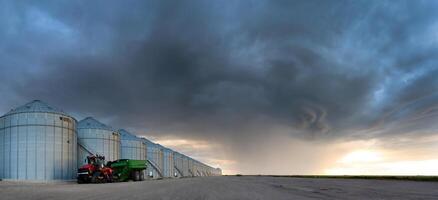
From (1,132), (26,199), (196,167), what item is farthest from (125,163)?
(196,167)

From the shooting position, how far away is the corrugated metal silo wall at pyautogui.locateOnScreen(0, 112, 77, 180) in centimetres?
4597

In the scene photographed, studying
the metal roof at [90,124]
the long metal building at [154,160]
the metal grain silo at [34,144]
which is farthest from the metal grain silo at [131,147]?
the metal grain silo at [34,144]

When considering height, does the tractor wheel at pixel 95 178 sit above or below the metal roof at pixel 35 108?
below

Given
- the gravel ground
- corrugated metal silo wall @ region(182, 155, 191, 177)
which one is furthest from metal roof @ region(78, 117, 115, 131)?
corrugated metal silo wall @ region(182, 155, 191, 177)

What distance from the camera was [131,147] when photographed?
260 feet

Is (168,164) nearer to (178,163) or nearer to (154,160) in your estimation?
(154,160)

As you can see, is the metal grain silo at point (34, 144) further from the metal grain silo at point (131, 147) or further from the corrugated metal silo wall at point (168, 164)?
the corrugated metal silo wall at point (168, 164)

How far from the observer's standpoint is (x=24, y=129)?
46906 millimetres

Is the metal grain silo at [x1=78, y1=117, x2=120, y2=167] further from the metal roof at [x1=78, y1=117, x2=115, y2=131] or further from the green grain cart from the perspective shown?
the green grain cart

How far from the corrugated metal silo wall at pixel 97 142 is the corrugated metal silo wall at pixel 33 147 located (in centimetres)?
820

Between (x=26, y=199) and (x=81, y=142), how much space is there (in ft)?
142

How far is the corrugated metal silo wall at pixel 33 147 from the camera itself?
4597 cm

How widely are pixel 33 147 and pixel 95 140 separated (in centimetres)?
1524

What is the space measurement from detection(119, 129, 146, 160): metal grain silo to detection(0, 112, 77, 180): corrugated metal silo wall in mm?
28011
